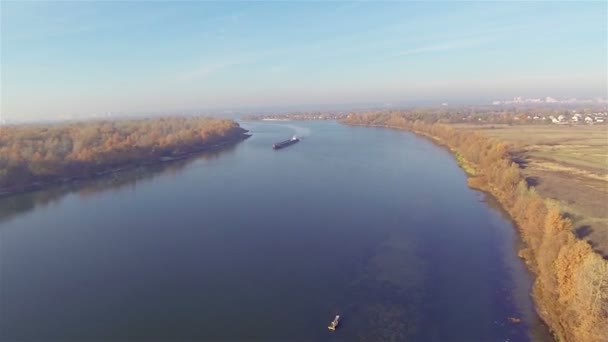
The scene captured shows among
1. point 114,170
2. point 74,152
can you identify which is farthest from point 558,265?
point 74,152

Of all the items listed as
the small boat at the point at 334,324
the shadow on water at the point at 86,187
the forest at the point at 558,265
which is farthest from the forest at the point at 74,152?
the forest at the point at 558,265

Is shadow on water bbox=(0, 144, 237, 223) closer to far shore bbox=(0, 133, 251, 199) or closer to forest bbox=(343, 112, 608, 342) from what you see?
far shore bbox=(0, 133, 251, 199)

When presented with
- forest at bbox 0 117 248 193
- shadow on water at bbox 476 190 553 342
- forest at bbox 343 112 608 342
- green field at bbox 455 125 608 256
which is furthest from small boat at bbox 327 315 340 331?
forest at bbox 0 117 248 193

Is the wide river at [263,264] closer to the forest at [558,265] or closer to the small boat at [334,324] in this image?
the small boat at [334,324]

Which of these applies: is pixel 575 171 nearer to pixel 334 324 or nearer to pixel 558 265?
pixel 558 265

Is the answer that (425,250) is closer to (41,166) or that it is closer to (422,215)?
(422,215)

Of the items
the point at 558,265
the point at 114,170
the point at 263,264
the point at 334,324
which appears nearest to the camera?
the point at 334,324

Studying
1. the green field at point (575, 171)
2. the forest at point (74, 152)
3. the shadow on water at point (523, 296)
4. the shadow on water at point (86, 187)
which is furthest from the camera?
the forest at point (74, 152)
